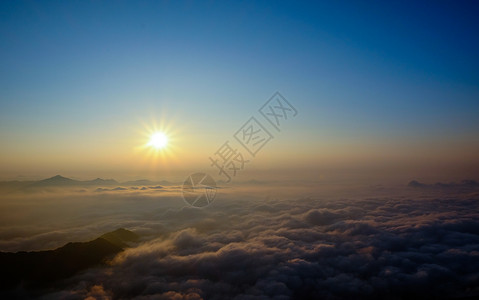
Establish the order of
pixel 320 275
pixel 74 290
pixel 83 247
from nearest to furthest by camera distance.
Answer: pixel 74 290 < pixel 320 275 < pixel 83 247

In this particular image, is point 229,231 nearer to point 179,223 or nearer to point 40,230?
point 179,223

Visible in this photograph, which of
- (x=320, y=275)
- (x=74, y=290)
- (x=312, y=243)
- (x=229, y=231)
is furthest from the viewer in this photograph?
(x=229, y=231)

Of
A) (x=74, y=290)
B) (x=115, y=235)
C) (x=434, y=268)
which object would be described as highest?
(x=115, y=235)

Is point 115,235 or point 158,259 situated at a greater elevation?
point 115,235

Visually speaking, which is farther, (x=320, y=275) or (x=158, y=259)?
(x=158, y=259)

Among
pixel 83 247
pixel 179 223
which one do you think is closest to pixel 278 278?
pixel 83 247

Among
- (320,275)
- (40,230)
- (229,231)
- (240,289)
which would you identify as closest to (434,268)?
(320,275)
